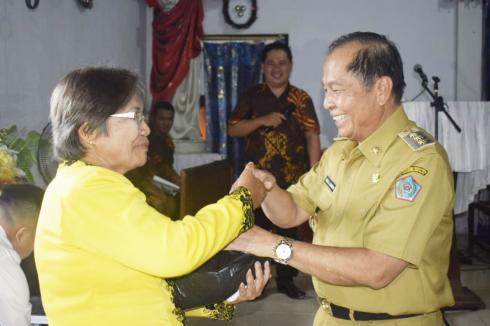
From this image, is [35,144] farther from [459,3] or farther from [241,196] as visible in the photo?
[459,3]

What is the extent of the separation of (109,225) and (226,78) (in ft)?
20.0

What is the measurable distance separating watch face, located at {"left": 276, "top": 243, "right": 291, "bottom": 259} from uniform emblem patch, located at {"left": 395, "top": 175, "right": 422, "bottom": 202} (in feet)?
0.97

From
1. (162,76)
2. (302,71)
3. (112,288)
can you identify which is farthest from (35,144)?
(302,71)

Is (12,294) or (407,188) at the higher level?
(407,188)

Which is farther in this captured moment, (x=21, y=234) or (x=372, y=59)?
(x=21, y=234)

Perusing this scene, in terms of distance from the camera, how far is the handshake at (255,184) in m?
1.58

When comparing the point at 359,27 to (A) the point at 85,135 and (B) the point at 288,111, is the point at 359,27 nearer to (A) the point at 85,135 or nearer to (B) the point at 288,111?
(B) the point at 288,111

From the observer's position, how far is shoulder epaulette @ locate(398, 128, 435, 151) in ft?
4.96

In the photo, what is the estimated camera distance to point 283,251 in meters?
1.47

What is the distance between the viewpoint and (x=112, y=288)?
4.17ft

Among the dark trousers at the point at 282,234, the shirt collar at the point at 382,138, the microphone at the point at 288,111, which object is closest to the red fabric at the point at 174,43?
the microphone at the point at 288,111

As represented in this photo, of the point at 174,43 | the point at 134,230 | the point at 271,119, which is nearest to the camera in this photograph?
the point at 134,230

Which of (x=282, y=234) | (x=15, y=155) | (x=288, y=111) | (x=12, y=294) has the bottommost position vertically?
(x=282, y=234)

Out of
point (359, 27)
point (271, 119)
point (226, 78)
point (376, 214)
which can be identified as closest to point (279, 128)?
point (271, 119)
